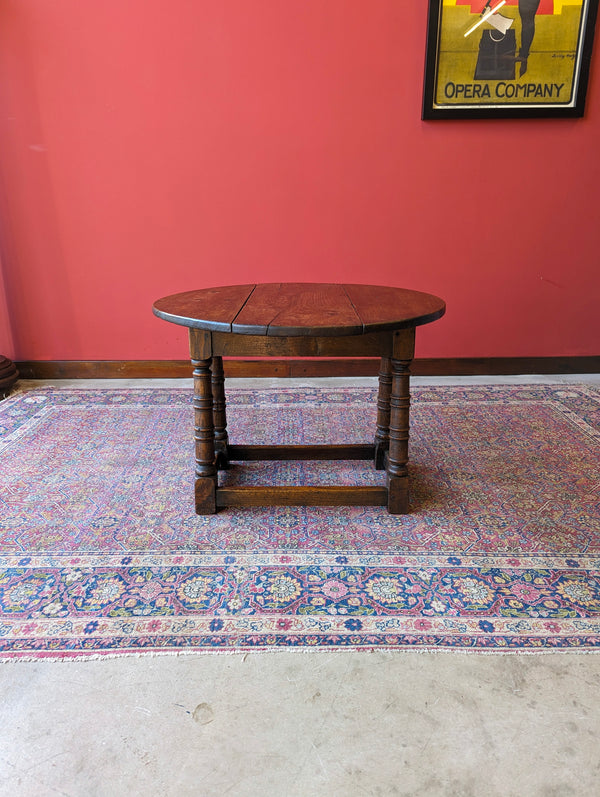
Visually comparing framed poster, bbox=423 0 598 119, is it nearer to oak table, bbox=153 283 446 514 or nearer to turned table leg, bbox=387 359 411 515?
oak table, bbox=153 283 446 514

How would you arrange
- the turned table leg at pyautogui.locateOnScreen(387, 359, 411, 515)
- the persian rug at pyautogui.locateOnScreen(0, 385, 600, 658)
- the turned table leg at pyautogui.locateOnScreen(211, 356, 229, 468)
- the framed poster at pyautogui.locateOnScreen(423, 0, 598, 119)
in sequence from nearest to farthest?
the persian rug at pyautogui.locateOnScreen(0, 385, 600, 658), the turned table leg at pyautogui.locateOnScreen(387, 359, 411, 515), the turned table leg at pyautogui.locateOnScreen(211, 356, 229, 468), the framed poster at pyautogui.locateOnScreen(423, 0, 598, 119)

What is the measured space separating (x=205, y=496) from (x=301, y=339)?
72cm

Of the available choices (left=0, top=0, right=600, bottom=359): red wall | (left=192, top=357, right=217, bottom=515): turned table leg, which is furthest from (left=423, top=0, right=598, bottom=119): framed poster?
(left=192, top=357, right=217, bottom=515): turned table leg

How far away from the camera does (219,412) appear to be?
8.25 feet

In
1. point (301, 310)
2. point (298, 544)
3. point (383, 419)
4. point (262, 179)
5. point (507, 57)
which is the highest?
point (507, 57)

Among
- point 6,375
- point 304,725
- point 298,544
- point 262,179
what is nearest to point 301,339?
point 298,544

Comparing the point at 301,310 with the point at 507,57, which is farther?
the point at 507,57

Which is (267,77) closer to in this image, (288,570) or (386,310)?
(386,310)

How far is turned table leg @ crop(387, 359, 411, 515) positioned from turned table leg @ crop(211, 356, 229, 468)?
0.77 metres

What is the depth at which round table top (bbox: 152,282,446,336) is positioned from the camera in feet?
5.77

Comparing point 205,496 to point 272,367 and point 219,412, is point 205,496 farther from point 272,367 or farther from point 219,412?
point 272,367

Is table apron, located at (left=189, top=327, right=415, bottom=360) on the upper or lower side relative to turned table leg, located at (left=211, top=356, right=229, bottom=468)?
upper

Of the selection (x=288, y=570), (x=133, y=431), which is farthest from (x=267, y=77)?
(x=288, y=570)

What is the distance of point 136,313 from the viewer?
12.2 ft
